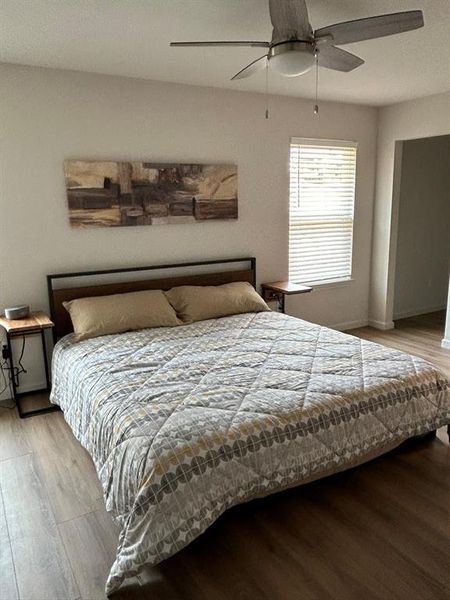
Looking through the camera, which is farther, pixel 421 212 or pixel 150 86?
pixel 421 212

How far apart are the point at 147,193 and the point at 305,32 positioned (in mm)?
2096

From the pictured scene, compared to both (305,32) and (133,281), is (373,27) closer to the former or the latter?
(305,32)

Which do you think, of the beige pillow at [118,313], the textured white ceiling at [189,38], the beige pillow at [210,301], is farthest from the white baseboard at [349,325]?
the textured white ceiling at [189,38]

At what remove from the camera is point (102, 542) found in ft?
6.79

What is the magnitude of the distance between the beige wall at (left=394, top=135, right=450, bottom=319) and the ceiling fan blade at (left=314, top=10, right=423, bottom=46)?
373 centimetres

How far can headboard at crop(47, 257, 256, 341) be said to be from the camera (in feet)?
11.7

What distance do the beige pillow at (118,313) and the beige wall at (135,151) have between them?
38cm

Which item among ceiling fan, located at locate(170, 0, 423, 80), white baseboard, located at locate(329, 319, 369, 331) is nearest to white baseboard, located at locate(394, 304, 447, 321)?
white baseboard, located at locate(329, 319, 369, 331)

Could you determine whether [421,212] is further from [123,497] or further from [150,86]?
[123,497]

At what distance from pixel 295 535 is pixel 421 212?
5.00 metres

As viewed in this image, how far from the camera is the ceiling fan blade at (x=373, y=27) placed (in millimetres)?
1905

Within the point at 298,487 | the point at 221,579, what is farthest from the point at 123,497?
the point at 298,487

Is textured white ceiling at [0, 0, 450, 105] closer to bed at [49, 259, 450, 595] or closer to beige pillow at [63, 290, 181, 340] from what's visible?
beige pillow at [63, 290, 181, 340]

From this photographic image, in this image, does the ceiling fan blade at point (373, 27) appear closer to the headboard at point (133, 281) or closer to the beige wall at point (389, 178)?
the headboard at point (133, 281)
